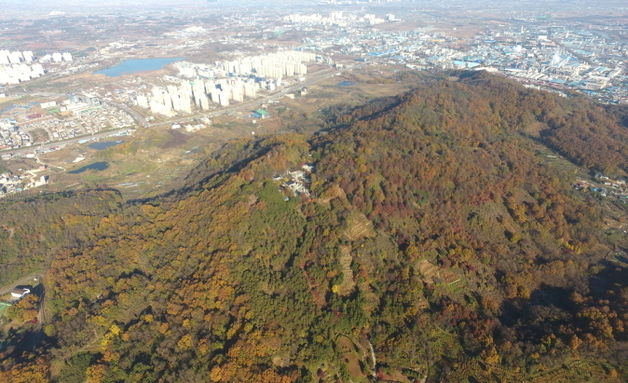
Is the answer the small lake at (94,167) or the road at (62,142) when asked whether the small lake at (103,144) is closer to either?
the road at (62,142)

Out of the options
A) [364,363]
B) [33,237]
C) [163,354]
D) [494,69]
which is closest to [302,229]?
[364,363]

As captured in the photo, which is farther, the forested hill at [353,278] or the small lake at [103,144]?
the small lake at [103,144]

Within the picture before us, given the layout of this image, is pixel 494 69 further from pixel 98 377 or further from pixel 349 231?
pixel 98 377

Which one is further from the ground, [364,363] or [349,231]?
[349,231]

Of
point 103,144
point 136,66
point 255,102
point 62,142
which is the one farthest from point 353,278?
point 136,66

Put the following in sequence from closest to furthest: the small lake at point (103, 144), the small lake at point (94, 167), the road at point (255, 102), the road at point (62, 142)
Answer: the small lake at point (94, 167)
the road at point (62, 142)
the small lake at point (103, 144)
the road at point (255, 102)

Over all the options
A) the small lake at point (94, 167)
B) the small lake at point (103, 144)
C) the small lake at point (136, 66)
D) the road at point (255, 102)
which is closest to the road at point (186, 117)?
the road at point (255, 102)

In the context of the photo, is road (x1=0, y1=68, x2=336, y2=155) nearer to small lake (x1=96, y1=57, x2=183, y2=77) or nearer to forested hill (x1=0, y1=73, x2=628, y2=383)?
forested hill (x1=0, y1=73, x2=628, y2=383)
